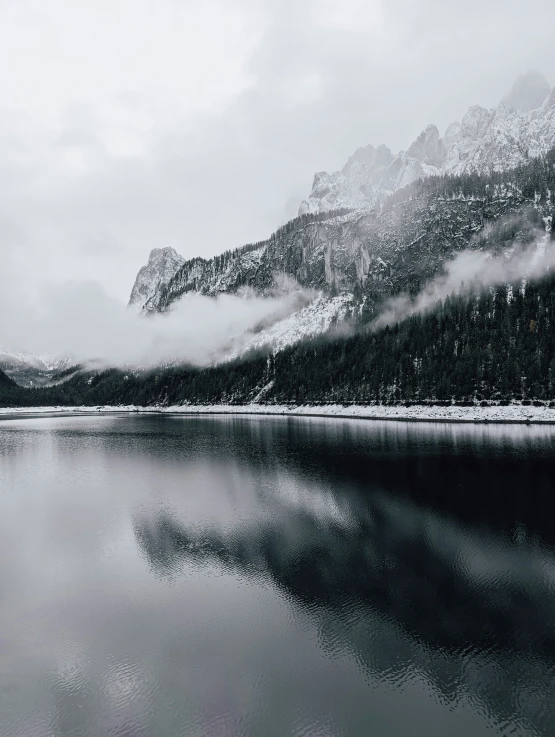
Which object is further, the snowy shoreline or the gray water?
the snowy shoreline

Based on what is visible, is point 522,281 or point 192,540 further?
point 522,281

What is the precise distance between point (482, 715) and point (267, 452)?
52.4 m

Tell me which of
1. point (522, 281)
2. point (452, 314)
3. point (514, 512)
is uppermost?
point (522, 281)

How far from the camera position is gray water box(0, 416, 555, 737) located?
38.9ft

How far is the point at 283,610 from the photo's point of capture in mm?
17406

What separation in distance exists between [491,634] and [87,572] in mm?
19547

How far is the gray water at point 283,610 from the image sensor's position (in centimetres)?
1187

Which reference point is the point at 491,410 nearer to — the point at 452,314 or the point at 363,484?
the point at 452,314

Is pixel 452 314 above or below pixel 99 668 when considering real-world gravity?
above

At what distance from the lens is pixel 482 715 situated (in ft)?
37.8

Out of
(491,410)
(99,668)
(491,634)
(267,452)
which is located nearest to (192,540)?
(99,668)

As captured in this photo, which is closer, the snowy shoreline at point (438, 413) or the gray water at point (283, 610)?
the gray water at point (283, 610)

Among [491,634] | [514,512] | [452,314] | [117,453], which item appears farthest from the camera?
[452,314]

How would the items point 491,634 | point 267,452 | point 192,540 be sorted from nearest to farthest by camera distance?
point 491,634 < point 192,540 < point 267,452
